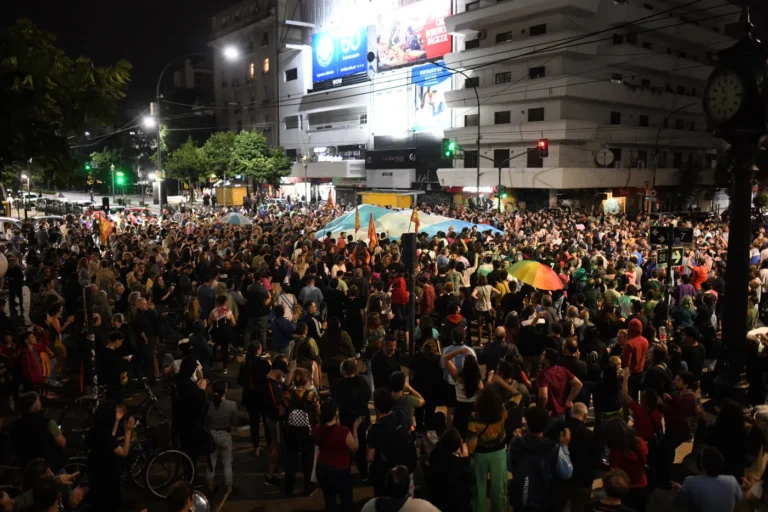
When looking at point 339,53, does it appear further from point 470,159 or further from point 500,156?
point 500,156

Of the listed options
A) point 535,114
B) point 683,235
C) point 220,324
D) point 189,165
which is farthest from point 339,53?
point 220,324

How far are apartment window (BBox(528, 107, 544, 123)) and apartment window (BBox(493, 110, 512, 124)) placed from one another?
5.64 ft

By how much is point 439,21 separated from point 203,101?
1792 inches

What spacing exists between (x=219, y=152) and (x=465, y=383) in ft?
186

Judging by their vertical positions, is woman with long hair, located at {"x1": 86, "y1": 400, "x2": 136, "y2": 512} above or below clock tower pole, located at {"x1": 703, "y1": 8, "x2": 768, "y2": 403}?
below

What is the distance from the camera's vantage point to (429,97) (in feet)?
161

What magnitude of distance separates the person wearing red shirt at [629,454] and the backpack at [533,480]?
590 mm

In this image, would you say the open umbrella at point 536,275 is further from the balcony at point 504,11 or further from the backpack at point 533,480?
the balcony at point 504,11

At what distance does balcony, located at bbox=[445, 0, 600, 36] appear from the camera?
1495 inches

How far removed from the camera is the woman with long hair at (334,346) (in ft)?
28.2

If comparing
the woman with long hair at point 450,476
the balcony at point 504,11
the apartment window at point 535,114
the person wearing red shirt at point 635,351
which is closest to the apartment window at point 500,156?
the apartment window at point 535,114

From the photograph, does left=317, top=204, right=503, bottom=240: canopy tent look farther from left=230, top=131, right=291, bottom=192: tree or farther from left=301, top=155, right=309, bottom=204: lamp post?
left=301, top=155, right=309, bottom=204: lamp post

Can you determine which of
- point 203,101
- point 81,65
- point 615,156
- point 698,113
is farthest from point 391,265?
point 203,101

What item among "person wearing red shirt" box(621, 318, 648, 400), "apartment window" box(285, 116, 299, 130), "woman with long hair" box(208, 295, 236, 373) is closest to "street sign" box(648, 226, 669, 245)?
"person wearing red shirt" box(621, 318, 648, 400)
